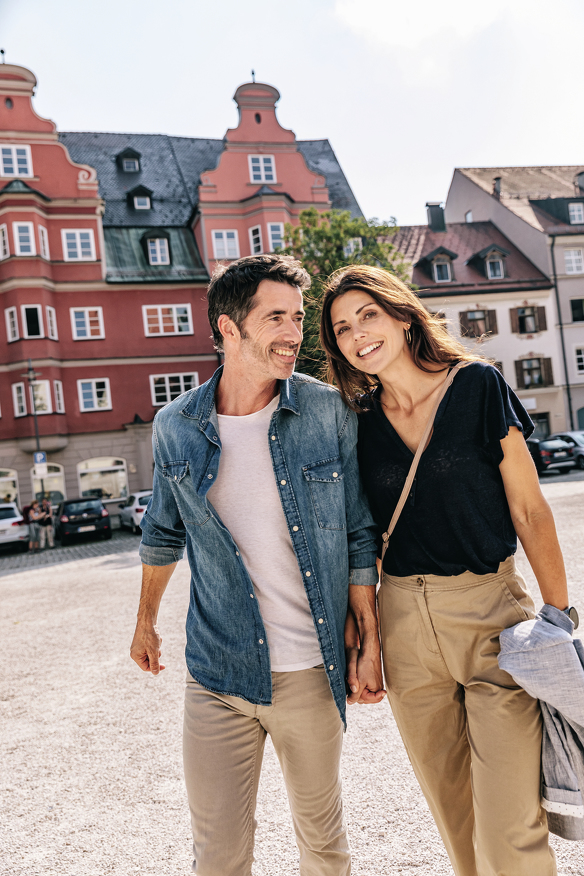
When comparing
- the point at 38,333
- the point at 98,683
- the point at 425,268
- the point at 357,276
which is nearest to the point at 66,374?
the point at 38,333

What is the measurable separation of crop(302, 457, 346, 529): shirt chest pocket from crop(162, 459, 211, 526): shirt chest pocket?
14.2 inches

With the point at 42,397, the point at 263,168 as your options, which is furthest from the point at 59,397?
the point at 263,168

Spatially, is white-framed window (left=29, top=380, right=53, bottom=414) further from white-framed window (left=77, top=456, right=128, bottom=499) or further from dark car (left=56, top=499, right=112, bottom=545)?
dark car (left=56, top=499, right=112, bottom=545)

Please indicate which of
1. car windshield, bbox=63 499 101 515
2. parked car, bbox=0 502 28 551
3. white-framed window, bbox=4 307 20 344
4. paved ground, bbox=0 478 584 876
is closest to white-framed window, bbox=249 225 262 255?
white-framed window, bbox=4 307 20 344

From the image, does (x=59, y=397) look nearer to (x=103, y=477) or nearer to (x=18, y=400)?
(x=18, y=400)

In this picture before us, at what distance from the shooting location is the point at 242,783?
7.30 feet

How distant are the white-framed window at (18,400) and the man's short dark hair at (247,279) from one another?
27552 mm

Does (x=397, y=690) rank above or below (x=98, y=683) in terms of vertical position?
above

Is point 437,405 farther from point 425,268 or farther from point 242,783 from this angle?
point 425,268

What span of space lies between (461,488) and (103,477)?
28.6 meters

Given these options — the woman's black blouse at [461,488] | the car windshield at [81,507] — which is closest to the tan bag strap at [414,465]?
the woman's black blouse at [461,488]

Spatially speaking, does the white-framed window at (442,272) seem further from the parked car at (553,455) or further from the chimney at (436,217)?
the parked car at (553,455)

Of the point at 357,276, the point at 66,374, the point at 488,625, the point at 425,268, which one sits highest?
the point at 425,268

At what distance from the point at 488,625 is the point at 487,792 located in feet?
1.60
